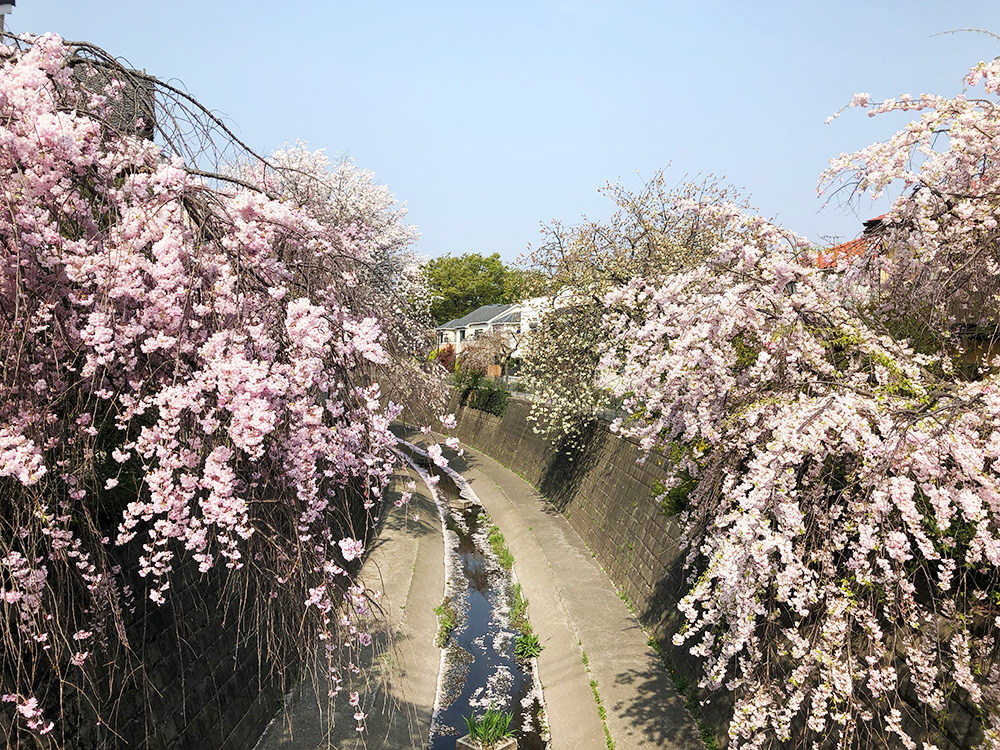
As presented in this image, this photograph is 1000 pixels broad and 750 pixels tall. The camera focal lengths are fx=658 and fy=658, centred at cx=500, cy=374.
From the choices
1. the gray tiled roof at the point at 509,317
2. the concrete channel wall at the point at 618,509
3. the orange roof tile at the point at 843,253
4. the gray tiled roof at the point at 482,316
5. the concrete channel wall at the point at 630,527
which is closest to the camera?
the concrete channel wall at the point at 630,527

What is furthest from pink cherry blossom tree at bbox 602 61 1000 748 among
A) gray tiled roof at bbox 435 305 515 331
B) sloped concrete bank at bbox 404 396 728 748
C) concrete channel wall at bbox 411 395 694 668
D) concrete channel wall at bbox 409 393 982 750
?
gray tiled roof at bbox 435 305 515 331

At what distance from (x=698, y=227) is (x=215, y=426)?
60.7 feet

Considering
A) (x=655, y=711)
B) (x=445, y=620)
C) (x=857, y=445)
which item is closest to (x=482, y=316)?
(x=445, y=620)

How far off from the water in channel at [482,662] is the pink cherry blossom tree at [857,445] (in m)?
5.18

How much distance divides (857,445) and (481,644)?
11714 mm

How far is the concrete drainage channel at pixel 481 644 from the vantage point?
40.4 ft

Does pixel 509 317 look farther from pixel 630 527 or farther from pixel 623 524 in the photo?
pixel 630 527

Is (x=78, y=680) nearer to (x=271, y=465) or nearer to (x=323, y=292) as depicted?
(x=271, y=465)

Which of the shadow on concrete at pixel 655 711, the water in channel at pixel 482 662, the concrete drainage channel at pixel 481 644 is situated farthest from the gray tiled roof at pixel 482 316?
the shadow on concrete at pixel 655 711

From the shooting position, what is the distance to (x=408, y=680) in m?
12.8

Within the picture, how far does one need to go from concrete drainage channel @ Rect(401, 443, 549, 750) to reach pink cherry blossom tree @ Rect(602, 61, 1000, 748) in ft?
12.4

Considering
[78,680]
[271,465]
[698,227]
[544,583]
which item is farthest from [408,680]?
[698,227]

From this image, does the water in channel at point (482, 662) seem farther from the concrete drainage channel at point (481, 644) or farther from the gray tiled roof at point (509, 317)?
the gray tiled roof at point (509, 317)

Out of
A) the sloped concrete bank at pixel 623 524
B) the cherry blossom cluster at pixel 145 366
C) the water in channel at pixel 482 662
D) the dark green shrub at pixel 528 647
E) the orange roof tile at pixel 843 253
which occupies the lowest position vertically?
the water in channel at pixel 482 662
